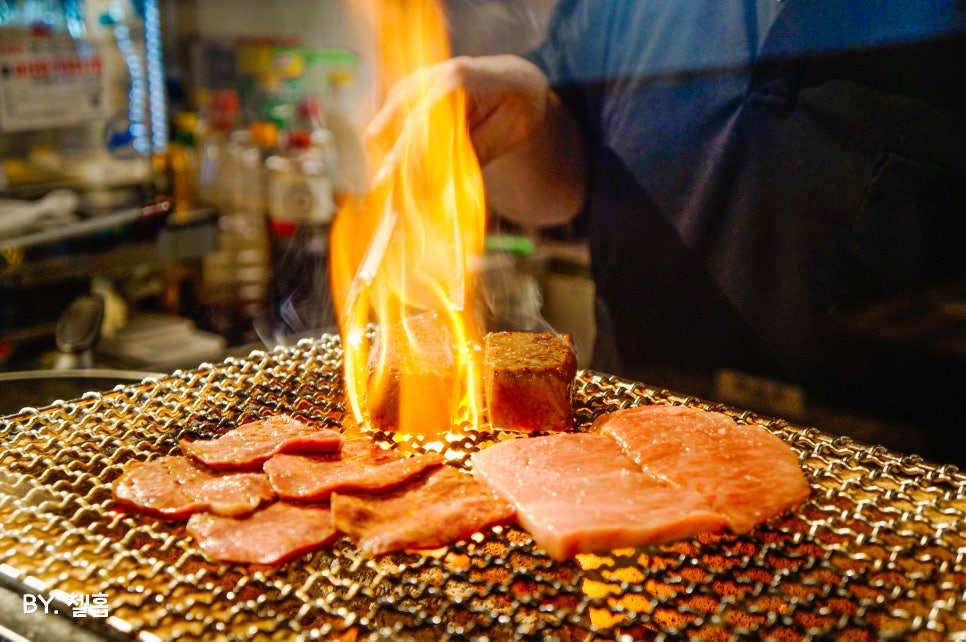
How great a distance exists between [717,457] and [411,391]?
0.99 metres

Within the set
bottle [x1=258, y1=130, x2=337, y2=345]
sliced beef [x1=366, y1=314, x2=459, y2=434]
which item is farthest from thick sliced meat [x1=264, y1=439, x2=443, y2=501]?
bottle [x1=258, y1=130, x2=337, y2=345]

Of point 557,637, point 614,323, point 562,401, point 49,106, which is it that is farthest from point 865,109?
point 49,106

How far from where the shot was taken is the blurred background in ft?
15.8

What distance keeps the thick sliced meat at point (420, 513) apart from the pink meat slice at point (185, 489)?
0.25 metres

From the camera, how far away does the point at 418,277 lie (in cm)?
319

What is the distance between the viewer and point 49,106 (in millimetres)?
6109

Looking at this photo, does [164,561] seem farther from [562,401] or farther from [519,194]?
[519,194]

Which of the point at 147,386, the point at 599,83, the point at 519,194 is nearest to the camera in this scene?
the point at 147,386

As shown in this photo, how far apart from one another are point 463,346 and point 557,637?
141 centimetres

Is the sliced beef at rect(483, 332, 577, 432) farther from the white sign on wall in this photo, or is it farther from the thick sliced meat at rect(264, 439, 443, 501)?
the white sign on wall

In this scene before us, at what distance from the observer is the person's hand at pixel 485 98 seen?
10.5ft

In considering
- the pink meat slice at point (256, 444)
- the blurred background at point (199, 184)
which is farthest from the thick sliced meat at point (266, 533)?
the blurred background at point (199, 184)

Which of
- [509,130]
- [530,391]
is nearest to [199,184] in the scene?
[509,130]

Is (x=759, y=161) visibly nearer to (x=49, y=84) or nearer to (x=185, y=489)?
(x=185, y=489)
